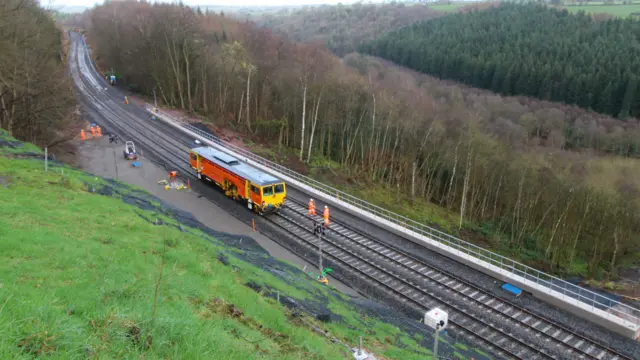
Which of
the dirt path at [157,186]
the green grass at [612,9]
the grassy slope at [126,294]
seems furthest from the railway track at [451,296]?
the green grass at [612,9]

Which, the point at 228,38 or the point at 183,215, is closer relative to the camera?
the point at 183,215

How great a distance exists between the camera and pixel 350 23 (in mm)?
146750

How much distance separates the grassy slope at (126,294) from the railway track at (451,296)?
8.83ft

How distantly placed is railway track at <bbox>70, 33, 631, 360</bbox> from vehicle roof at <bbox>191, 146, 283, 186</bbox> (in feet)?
8.25

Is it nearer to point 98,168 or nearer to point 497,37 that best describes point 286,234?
point 98,168

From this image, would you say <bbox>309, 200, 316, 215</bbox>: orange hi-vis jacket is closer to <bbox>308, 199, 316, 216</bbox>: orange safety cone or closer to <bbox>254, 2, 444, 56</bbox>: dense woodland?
<bbox>308, 199, 316, 216</bbox>: orange safety cone

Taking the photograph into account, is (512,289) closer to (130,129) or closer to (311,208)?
(311,208)

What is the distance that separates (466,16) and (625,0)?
56400mm

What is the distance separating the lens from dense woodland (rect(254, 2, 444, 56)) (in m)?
122

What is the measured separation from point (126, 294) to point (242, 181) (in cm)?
1915

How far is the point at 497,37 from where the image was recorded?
93812 mm

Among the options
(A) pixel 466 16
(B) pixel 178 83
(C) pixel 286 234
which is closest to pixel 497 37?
(A) pixel 466 16

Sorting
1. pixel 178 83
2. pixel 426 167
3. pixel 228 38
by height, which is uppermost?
pixel 228 38

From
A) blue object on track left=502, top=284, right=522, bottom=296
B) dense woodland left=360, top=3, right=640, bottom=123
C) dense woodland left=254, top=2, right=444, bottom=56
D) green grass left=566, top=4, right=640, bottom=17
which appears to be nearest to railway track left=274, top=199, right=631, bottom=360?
blue object on track left=502, top=284, right=522, bottom=296
